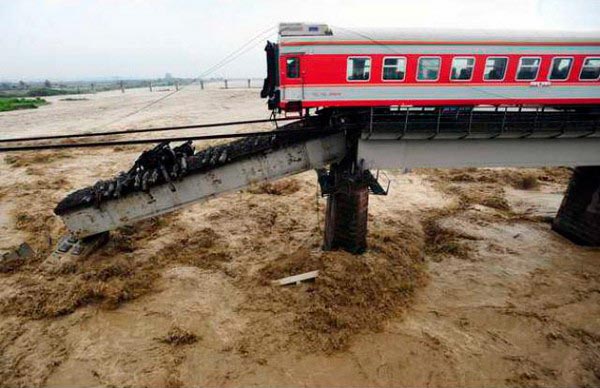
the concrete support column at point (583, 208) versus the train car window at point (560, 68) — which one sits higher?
the train car window at point (560, 68)

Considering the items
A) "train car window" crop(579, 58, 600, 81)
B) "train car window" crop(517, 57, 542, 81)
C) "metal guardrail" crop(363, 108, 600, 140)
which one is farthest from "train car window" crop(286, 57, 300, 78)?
"train car window" crop(579, 58, 600, 81)

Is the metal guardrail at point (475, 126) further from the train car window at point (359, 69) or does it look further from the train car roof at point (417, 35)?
the train car roof at point (417, 35)

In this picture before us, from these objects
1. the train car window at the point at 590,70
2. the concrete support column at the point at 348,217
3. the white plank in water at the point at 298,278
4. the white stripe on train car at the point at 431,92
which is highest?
the train car window at the point at 590,70

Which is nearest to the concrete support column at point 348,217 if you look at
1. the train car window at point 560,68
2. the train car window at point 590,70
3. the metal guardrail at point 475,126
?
the metal guardrail at point 475,126

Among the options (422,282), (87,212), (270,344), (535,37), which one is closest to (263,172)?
(270,344)

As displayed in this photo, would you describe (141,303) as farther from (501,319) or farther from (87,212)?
(501,319)

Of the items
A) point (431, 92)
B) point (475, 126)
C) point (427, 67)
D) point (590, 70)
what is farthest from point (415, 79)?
point (590, 70)

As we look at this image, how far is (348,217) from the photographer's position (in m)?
11.8

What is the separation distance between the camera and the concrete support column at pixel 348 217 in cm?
1127

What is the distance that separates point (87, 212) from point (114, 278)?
2231 millimetres

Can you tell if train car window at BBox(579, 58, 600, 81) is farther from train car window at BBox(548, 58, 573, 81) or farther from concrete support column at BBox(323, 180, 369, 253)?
Result: concrete support column at BBox(323, 180, 369, 253)

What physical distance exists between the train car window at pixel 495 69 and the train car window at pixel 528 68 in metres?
0.47

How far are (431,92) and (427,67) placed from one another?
2.34ft

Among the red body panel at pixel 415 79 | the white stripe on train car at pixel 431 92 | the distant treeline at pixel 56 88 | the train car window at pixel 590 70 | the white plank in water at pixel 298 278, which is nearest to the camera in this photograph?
the red body panel at pixel 415 79
